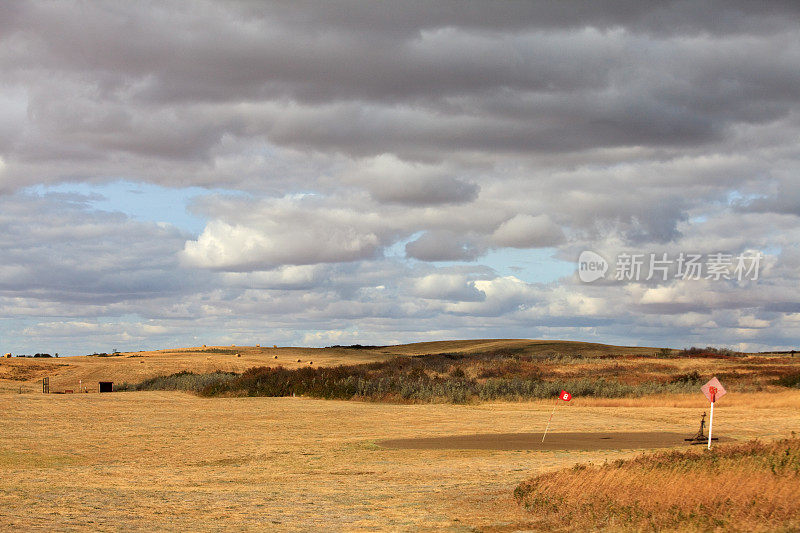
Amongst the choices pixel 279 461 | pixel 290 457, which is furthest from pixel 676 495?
pixel 290 457

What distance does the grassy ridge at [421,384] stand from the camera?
166 ft

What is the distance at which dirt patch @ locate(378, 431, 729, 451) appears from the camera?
92.1 ft

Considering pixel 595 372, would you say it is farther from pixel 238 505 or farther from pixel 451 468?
pixel 238 505

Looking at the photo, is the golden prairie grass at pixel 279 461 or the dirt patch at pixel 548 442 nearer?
the golden prairie grass at pixel 279 461

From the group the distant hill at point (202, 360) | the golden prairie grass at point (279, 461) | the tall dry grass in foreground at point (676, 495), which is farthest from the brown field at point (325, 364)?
the tall dry grass in foreground at point (676, 495)

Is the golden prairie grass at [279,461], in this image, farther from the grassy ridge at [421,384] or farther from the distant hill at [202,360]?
the distant hill at [202,360]

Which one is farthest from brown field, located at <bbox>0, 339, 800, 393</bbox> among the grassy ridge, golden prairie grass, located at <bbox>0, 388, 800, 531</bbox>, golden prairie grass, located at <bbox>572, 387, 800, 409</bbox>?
golden prairie grass, located at <bbox>0, 388, 800, 531</bbox>

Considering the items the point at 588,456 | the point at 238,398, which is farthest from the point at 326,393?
the point at 588,456

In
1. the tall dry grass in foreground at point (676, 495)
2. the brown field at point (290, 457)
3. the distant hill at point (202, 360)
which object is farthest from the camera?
the distant hill at point (202, 360)

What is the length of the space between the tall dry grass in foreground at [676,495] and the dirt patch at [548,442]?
29.4ft

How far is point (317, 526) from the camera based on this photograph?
49.8ft

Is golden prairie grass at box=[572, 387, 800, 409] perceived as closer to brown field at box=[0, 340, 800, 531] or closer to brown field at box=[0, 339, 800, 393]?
brown field at box=[0, 340, 800, 531]

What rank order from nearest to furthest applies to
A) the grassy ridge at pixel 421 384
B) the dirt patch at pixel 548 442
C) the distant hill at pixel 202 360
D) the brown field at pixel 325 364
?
the dirt patch at pixel 548 442, the grassy ridge at pixel 421 384, the brown field at pixel 325 364, the distant hill at pixel 202 360

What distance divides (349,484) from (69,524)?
25.4 feet
